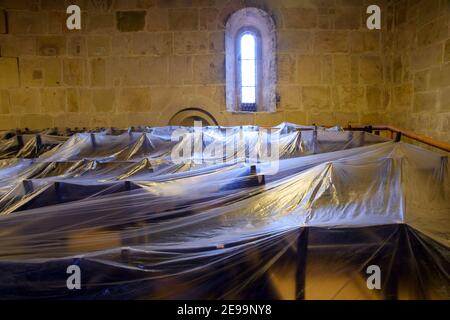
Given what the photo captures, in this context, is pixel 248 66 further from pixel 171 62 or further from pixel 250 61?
pixel 171 62

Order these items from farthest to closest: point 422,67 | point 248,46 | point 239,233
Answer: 1. point 248,46
2. point 422,67
3. point 239,233

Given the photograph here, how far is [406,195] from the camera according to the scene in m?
1.54

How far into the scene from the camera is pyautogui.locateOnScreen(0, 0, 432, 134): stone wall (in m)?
3.82

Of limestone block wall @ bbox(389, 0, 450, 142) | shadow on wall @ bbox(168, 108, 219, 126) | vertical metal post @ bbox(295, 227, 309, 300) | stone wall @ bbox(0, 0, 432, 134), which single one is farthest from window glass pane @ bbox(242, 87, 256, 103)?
vertical metal post @ bbox(295, 227, 309, 300)

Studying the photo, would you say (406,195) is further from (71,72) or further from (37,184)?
(71,72)

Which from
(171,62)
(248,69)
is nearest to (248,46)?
(248,69)

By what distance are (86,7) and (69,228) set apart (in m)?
3.50

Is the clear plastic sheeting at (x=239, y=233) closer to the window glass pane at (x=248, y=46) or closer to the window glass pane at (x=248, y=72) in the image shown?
the window glass pane at (x=248, y=72)

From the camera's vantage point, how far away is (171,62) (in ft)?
12.6

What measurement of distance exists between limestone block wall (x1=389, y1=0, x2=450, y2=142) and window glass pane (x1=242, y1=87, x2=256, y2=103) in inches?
68.1

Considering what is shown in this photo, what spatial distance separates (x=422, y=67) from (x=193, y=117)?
2.68 m

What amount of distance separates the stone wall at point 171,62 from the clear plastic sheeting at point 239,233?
214 centimetres

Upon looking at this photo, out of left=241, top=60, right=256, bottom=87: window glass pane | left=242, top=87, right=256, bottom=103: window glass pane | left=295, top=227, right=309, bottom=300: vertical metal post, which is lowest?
left=295, top=227, right=309, bottom=300: vertical metal post

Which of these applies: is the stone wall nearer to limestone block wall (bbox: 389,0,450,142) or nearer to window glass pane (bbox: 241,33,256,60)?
limestone block wall (bbox: 389,0,450,142)
